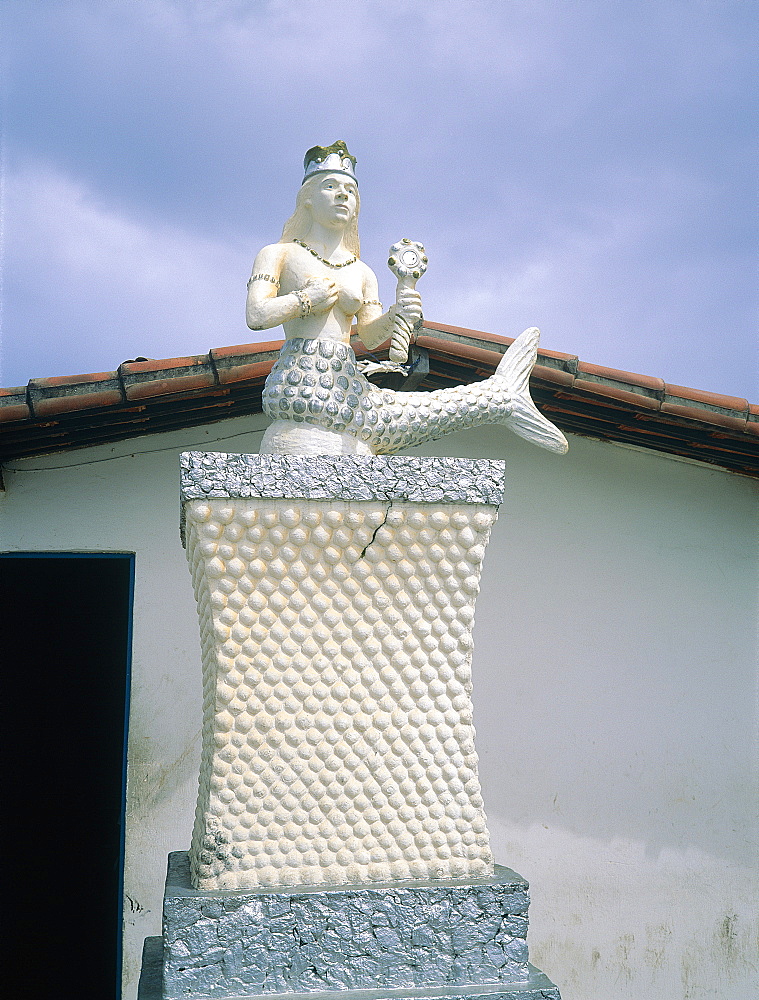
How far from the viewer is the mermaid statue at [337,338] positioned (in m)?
2.52

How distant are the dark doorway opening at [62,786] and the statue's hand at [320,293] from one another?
3786 millimetres

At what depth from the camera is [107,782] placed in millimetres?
6242

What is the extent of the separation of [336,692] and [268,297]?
44.5 inches

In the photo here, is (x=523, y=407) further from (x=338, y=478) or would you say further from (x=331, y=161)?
(x=331, y=161)

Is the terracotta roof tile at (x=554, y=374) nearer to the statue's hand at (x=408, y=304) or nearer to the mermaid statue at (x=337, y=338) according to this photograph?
the mermaid statue at (x=337, y=338)

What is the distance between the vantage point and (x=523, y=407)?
9.38ft

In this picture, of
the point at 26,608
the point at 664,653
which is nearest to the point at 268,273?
the point at 664,653

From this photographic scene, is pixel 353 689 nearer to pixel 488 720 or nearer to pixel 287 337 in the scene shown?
pixel 287 337

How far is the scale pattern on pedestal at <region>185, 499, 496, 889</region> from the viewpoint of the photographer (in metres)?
2.23

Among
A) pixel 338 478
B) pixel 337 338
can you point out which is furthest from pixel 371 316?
pixel 338 478

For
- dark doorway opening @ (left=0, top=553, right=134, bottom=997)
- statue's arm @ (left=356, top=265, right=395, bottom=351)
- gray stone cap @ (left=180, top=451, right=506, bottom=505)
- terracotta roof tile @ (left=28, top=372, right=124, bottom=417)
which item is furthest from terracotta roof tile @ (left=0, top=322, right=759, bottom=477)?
dark doorway opening @ (left=0, top=553, right=134, bottom=997)

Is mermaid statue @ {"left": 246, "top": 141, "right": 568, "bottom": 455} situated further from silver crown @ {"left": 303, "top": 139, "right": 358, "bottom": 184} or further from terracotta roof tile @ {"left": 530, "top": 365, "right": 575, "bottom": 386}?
terracotta roof tile @ {"left": 530, "top": 365, "right": 575, "bottom": 386}

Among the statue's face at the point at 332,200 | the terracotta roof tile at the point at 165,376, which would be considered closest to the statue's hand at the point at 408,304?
the statue's face at the point at 332,200

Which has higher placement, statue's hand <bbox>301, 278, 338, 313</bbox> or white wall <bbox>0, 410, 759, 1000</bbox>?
statue's hand <bbox>301, 278, 338, 313</bbox>
